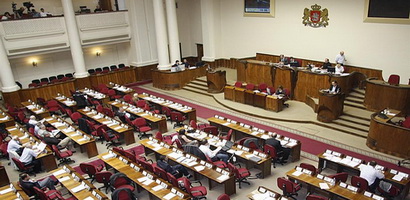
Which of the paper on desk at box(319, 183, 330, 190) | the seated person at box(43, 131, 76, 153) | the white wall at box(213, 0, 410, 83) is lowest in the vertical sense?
the paper on desk at box(319, 183, 330, 190)

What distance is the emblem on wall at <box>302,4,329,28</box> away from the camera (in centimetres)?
1688

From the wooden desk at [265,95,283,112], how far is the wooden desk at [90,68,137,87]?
11076 mm

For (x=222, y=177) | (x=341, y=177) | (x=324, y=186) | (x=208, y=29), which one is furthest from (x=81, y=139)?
(x=208, y=29)

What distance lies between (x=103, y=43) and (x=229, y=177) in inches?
630

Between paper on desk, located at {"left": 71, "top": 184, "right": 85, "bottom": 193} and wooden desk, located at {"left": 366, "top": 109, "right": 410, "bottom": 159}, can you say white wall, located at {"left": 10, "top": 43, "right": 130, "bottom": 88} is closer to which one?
paper on desk, located at {"left": 71, "top": 184, "right": 85, "bottom": 193}

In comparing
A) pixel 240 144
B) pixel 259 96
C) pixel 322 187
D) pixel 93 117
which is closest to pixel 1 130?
pixel 93 117

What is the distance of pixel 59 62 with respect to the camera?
21.6 m

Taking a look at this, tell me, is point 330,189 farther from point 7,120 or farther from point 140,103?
point 7,120

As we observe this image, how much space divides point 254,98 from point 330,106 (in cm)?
380

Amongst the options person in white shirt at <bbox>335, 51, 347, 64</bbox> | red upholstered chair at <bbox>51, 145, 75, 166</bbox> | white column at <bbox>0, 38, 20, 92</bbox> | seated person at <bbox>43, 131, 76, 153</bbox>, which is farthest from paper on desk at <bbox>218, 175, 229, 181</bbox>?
white column at <bbox>0, 38, 20, 92</bbox>

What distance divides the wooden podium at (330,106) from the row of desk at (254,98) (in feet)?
6.39

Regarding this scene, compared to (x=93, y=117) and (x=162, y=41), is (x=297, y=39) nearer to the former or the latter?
(x=162, y=41)

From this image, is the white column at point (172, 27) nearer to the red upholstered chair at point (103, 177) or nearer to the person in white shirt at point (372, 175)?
the red upholstered chair at point (103, 177)

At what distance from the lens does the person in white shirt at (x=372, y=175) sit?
848 centimetres
